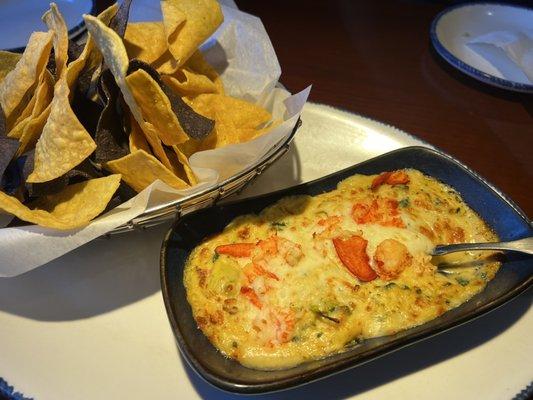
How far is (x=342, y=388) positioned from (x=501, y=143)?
1261mm

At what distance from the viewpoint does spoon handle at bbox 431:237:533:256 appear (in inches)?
49.2

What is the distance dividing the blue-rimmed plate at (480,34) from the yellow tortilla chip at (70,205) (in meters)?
1.63

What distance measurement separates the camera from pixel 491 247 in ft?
4.15

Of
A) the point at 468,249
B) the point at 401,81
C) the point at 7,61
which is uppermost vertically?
the point at 7,61

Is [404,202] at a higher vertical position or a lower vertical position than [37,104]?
lower

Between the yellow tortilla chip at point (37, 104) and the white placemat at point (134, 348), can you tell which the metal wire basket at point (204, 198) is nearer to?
the white placemat at point (134, 348)

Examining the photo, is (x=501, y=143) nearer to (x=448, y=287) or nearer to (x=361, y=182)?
(x=361, y=182)

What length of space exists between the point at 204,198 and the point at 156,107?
10.0 inches

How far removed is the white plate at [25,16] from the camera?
2289 mm

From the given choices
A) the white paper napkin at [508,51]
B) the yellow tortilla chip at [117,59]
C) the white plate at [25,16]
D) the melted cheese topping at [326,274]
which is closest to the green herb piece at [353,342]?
the melted cheese topping at [326,274]

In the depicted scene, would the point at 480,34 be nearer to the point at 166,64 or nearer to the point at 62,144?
the point at 166,64

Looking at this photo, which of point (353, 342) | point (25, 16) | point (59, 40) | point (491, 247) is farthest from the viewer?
point (25, 16)

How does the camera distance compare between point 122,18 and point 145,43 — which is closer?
point 122,18

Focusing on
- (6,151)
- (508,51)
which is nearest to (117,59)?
(6,151)
